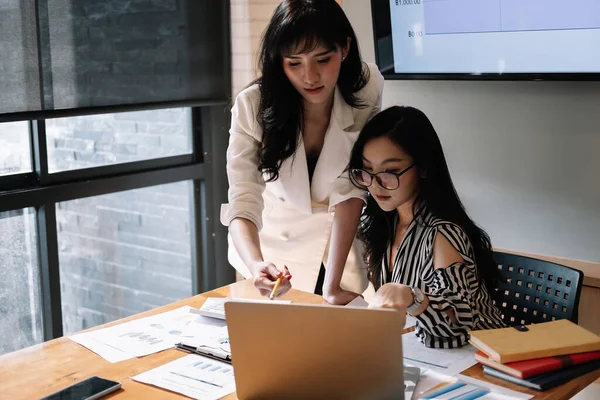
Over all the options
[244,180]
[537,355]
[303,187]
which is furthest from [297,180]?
[537,355]

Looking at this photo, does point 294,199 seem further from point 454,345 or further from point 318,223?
point 454,345

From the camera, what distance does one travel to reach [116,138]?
10.2 ft

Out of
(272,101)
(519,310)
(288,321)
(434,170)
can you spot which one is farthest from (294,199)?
(288,321)

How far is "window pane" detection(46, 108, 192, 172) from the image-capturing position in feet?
9.51

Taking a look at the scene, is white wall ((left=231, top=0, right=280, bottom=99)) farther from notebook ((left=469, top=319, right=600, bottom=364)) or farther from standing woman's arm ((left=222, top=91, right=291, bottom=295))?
notebook ((left=469, top=319, right=600, bottom=364))

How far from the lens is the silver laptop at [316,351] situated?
130cm

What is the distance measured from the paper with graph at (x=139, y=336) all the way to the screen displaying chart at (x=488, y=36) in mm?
1248

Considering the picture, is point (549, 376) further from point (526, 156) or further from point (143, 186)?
point (143, 186)

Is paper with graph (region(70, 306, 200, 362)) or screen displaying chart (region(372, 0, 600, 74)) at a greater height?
screen displaying chart (region(372, 0, 600, 74))

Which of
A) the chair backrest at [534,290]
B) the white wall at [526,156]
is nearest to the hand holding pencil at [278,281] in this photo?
the chair backrest at [534,290]

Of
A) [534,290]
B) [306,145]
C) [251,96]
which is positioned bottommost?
[534,290]

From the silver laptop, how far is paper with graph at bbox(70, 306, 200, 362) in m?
0.41

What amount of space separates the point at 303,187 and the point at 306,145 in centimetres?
12

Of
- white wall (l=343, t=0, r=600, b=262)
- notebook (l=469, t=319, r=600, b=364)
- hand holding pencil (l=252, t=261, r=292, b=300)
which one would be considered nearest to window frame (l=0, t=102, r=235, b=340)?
white wall (l=343, t=0, r=600, b=262)
